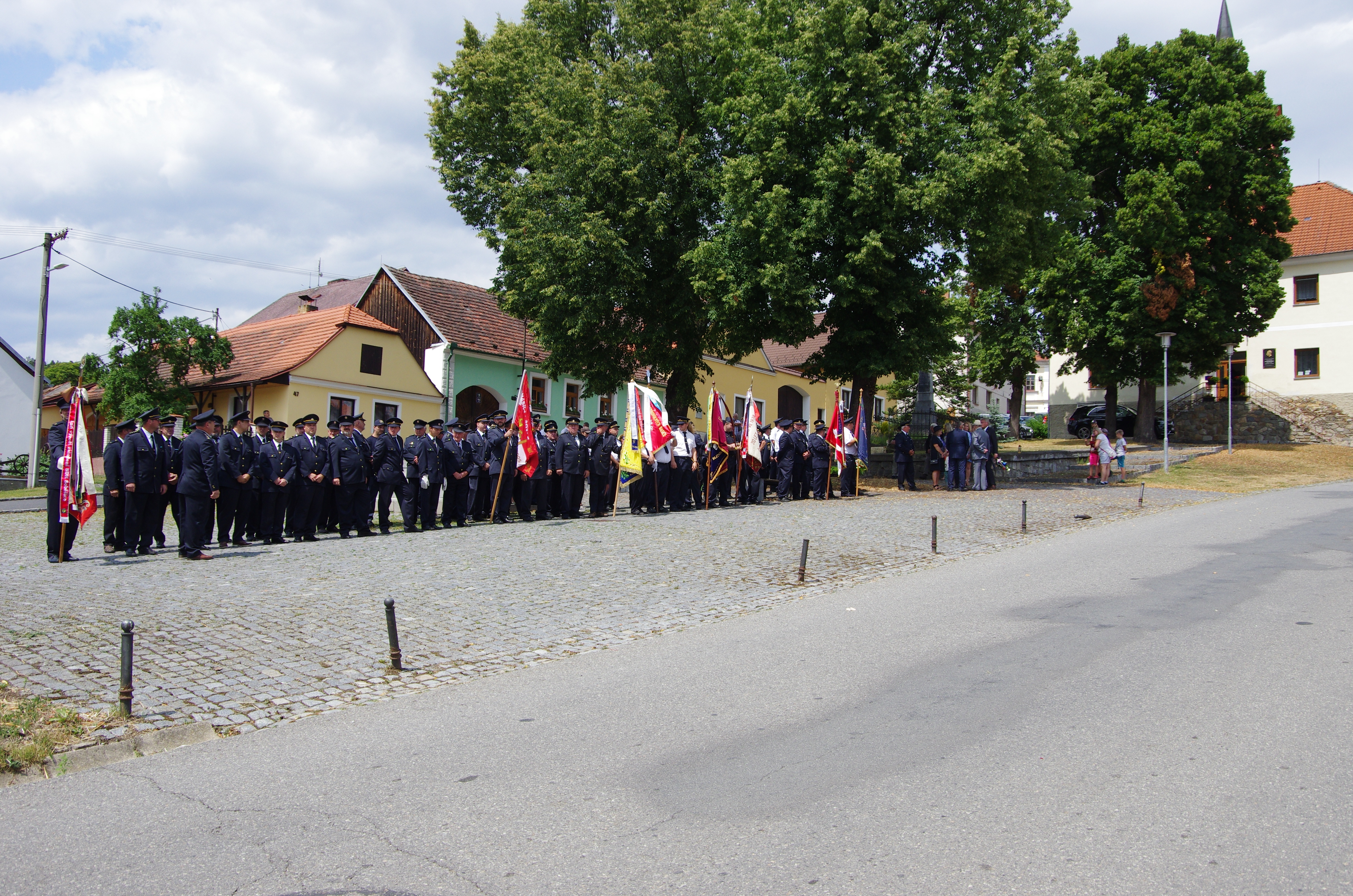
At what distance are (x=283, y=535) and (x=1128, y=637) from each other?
40.7 feet

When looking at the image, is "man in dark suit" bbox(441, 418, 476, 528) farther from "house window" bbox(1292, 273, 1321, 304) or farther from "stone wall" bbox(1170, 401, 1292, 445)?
"house window" bbox(1292, 273, 1321, 304)

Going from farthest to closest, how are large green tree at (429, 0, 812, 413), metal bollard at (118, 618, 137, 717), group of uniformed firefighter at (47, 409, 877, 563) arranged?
large green tree at (429, 0, 812, 413) < group of uniformed firefighter at (47, 409, 877, 563) < metal bollard at (118, 618, 137, 717)

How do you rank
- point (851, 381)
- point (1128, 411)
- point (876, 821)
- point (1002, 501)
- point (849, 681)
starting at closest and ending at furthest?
point (876, 821)
point (849, 681)
point (1002, 501)
point (851, 381)
point (1128, 411)

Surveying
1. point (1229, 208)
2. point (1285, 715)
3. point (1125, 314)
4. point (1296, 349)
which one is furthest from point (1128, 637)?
point (1296, 349)

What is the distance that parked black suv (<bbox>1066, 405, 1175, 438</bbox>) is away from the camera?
1596 inches

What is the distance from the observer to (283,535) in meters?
14.9

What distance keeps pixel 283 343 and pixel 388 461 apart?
2316 cm

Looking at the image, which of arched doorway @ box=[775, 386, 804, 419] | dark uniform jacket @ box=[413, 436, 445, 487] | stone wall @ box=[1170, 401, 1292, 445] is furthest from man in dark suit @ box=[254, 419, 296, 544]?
arched doorway @ box=[775, 386, 804, 419]

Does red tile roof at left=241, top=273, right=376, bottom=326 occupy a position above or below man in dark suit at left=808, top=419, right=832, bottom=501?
above

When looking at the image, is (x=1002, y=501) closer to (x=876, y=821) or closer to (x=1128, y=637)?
(x=1128, y=637)

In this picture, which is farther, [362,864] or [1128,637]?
[1128,637]

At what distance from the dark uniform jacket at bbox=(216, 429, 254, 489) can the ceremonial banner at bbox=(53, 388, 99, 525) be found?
1.57m

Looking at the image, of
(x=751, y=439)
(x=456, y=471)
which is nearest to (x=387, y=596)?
(x=456, y=471)

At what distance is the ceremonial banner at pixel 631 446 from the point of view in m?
17.4
